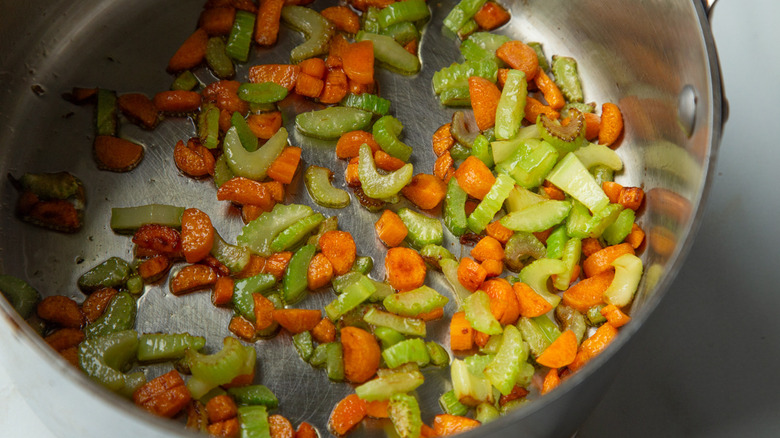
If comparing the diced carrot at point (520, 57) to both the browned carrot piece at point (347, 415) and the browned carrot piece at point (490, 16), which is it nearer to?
the browned carrot piece at point (490, 16)

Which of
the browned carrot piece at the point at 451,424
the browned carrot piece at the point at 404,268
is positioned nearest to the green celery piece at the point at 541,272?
the browned carrot piece at the point at 404,268

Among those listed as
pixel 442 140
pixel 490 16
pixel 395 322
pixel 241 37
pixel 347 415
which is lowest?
pixel 347 415

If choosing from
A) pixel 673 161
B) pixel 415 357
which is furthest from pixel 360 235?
pixel 673 161

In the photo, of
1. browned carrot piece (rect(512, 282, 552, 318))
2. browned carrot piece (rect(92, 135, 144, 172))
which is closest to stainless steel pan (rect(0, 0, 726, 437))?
browned carrot piece (rect(92, 135, 144, 172))

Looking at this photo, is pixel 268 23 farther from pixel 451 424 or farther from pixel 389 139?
pixel 451 424

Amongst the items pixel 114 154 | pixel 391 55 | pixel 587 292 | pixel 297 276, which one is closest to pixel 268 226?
pixel 297 276

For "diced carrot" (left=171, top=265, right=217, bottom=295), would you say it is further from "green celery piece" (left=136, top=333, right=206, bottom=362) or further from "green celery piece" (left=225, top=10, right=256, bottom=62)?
"green celery piece" (left=225, top=10, right=256, bottom=62)

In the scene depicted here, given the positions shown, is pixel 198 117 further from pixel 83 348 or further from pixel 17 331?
pixel 17 331
